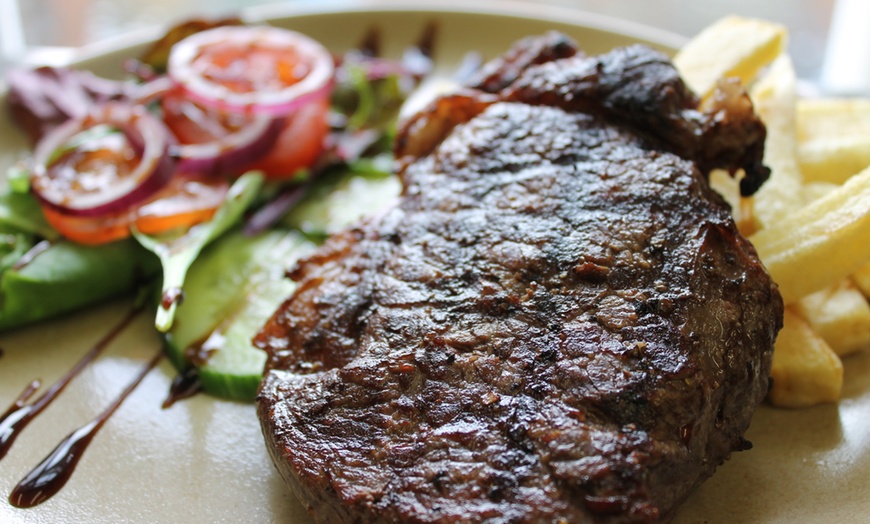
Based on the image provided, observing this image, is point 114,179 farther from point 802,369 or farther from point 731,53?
point 802,369

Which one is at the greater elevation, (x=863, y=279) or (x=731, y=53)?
(x=731, y=53)

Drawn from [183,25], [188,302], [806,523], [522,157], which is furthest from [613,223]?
[183,25]

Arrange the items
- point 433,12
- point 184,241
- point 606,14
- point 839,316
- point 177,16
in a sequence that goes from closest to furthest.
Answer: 1. point 839,316
2. point 184,241
3. point 433,12
4. point 177,16
5. point 606,14

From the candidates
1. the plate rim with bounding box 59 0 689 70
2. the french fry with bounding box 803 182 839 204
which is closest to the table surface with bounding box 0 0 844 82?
the plate rim with bounding box 59 0 689 70

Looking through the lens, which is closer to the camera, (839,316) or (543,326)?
(543,326)

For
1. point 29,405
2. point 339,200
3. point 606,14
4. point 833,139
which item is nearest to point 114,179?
point 339,200

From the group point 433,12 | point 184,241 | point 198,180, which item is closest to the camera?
point 184,241

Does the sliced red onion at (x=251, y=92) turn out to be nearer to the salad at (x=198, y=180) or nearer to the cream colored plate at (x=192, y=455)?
the salad at (x=198, y=180)

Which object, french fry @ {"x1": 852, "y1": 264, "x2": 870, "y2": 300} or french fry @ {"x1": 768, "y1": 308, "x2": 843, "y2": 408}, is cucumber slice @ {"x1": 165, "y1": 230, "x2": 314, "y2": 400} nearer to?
french fry @ {"x1": 768, "y1": 308, "x2": 843, "y2": 408}
